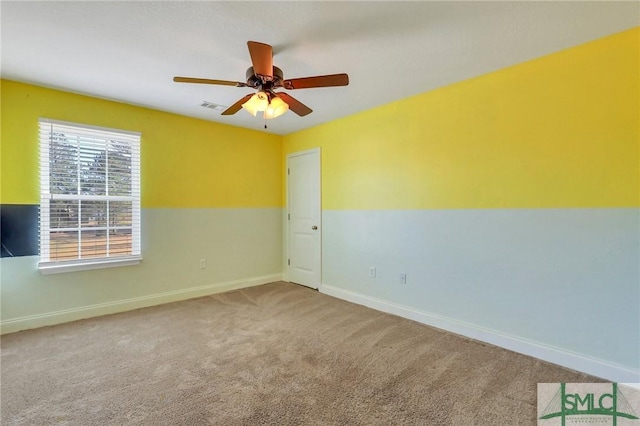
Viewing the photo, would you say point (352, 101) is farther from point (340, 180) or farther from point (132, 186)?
point (132, 186)

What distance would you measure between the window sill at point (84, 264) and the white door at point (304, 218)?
2191mm

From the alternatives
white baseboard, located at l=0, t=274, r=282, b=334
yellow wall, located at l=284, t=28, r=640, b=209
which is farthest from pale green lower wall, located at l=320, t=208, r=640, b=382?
white baseboard, located at l=0, t=274, r=282, b=334

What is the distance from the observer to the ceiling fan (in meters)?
1.86

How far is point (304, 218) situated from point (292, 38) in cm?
286

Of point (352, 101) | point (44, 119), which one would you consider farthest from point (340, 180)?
point (44, 119)

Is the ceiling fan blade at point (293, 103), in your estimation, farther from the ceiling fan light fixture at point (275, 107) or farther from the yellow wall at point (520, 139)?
the yellow wall at point (520, 139)

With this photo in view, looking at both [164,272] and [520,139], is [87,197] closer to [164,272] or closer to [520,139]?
[164,272]

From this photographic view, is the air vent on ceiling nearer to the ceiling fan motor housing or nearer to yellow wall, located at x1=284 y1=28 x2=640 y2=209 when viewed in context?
the ceiling fan motor housing

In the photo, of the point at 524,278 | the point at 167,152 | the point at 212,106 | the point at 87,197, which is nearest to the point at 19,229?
the point at 87,197

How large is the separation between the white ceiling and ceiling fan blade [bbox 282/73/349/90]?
0.35 m

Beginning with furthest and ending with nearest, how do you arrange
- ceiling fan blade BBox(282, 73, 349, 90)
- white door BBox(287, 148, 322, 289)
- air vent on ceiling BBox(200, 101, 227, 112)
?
white door BBox(287, 148, 322, 289) → air vent on ceiling BBox(200, 101, 227, 112) → ceiling fan blade BBox(282, 73, 349, 90)

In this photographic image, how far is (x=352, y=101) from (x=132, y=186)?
2834 millimetres

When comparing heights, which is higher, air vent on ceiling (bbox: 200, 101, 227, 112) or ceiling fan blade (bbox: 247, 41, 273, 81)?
air vent on ceiling (bbox: 200, 101, 227, 112)

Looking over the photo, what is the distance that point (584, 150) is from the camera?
2217mm
